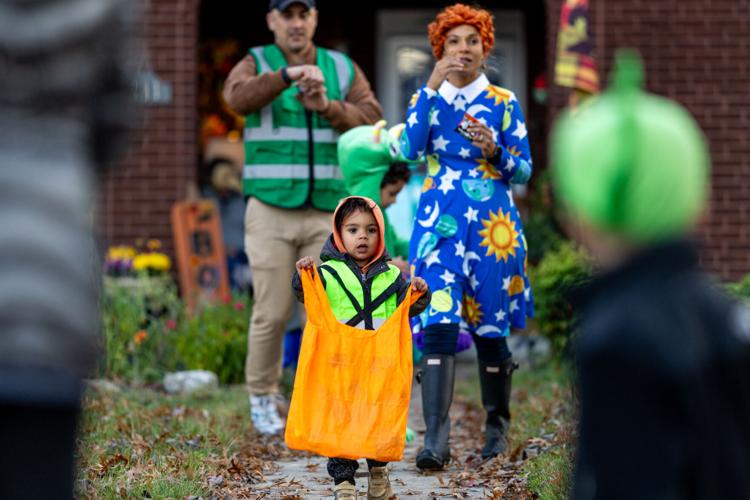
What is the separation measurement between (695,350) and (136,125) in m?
1.47

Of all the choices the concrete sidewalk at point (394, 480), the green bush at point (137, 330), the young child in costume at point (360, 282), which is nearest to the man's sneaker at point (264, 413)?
the concrete sidewalk at point (394, 480)

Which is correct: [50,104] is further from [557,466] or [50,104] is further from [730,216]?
[730,216]

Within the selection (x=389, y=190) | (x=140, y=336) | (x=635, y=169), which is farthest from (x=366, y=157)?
(x=635, y=169)

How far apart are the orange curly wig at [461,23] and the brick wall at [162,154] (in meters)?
4.90

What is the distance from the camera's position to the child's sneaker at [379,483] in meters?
5.07

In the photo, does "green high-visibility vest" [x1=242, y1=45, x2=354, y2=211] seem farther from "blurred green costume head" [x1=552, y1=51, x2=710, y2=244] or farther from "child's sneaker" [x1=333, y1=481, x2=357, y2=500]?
"blurred green costume head" [x1=552, y1=51, x2=710, y2=244]

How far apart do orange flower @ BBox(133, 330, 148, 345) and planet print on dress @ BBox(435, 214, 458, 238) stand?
12.6 feet

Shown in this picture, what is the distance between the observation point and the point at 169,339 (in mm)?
9414

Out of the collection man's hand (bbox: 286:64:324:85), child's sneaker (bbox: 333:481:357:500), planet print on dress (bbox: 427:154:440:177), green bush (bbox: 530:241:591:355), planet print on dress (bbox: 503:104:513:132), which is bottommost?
child's sneaker (bbox: 333:481:357:500)

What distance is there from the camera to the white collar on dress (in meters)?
6.07

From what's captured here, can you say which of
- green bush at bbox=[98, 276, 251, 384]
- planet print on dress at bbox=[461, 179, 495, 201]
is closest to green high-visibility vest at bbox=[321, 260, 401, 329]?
planet print on dress at bbox=[461, 179, 495, 201]

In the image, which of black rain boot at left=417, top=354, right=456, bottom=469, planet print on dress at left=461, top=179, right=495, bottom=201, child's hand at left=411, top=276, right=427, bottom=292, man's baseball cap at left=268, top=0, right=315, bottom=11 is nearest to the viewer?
child's hand at left=411, top=276, right=427, bottom=292

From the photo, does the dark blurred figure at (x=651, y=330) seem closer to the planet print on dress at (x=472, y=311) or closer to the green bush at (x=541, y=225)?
the planet print on dress at (x=472, y=311)

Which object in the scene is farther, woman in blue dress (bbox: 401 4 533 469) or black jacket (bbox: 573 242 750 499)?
woman in blue dress (bbox: 401 4 533 469)
